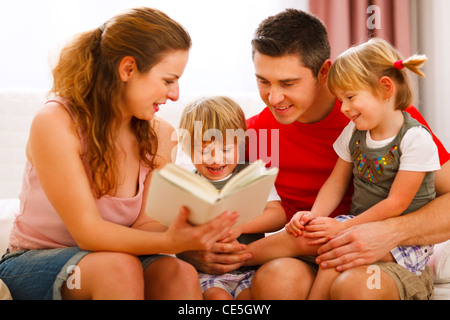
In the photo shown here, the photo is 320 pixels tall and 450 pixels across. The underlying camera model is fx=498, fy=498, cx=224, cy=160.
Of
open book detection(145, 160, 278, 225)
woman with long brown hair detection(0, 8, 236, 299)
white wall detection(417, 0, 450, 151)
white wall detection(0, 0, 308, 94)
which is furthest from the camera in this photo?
white wall detection(0, 0, 308, 94)

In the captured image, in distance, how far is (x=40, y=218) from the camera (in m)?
1.48

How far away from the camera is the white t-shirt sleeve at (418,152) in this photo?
149 centimetres

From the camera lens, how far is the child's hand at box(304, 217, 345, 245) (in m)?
1.52

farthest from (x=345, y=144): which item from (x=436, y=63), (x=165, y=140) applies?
(x=436, y=63)

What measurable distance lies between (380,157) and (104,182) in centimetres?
86

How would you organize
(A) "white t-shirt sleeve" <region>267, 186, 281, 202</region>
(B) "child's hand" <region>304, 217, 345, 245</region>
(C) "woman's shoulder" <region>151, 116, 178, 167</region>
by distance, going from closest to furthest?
1. (B) "child's hand" <region>304, 217, 345, 245</region>
2. (C) "woman's shoulder" <region>151, 116, 178, 167</region>
3. (A) "white t-shirt sleeve" <region>267, 186, 281, 202</region>

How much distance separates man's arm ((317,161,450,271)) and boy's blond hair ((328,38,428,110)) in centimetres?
35

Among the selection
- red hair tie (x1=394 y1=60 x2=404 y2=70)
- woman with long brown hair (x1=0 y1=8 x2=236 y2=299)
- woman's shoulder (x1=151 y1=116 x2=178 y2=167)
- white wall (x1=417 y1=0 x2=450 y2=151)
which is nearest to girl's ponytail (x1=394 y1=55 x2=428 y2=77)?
red hair tie (x1=394 y1=60 x2=404 y2=70)

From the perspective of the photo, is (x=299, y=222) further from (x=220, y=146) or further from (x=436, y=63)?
(x=436, y=63)

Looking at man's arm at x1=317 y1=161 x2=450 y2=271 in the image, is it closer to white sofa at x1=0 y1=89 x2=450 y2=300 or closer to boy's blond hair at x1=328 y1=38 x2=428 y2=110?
boy's blond hair at x1=328 y1=38 x2=428 y2=110

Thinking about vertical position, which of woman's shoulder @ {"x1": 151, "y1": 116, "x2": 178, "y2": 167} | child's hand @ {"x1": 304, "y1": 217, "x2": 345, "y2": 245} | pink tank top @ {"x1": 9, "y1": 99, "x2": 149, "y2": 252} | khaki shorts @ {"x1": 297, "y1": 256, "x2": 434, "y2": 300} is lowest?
khaki shorts @ {"x1": 297, "y1": 256, "x2": 434, "y2": 300}

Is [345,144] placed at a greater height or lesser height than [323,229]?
greater

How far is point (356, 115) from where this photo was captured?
5.18 feet

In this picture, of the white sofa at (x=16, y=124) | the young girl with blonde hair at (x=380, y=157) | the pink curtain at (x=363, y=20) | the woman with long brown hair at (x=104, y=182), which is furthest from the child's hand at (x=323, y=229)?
the pink curtain at (x=363, y=20)
